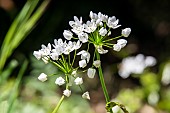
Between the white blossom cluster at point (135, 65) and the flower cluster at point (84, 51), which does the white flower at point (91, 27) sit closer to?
the flower cluster at point (84, 51)

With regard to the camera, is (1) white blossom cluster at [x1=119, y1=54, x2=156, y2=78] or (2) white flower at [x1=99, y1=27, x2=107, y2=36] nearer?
(2) white flower at [x1=99, y1=27, x2=107, y2=36]

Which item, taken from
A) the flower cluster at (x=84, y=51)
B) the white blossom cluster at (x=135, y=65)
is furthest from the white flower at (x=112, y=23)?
the white blossom cluster at (x=135, y=65)

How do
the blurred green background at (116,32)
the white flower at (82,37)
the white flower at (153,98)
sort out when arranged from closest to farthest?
1. the white flower at (82,37)
2. the white flower at (153,98)
3. the blurred green background at (116,32)

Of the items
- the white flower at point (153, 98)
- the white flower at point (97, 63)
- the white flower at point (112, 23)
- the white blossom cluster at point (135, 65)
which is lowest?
the white flower at point (97, 63)

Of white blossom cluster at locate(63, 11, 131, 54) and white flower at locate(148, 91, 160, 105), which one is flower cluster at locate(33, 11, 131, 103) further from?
white flower at locate(148, 91, 160, 105)

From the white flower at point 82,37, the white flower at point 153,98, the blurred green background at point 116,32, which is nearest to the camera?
the white flower at point 82,37

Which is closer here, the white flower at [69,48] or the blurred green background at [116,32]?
the white flower at [69,48]

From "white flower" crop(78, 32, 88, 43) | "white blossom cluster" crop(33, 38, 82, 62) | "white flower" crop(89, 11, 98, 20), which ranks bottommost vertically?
"white flower" crop(78, 32, 88, 43)

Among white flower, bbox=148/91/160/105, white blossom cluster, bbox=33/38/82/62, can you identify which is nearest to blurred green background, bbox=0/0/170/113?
white flower, bbox=148/91/160/105

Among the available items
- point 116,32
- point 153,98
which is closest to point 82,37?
point 153,98

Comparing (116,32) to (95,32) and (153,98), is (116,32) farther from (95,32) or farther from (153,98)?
(95,32)

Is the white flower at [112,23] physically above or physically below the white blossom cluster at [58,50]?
above

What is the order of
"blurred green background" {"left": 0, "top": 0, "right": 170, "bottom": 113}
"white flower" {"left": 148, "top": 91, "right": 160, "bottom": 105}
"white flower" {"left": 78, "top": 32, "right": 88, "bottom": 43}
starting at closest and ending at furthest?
"white flower" {"left": 78, "top": 32, "right": 88, "bottom": 43}, "white flower" {"left": 148, "top": 91, "right": 160, "bottom": 105}, "blurred green background" {"left": 0, "top": 0, "right": 170, "bottom": 113}
